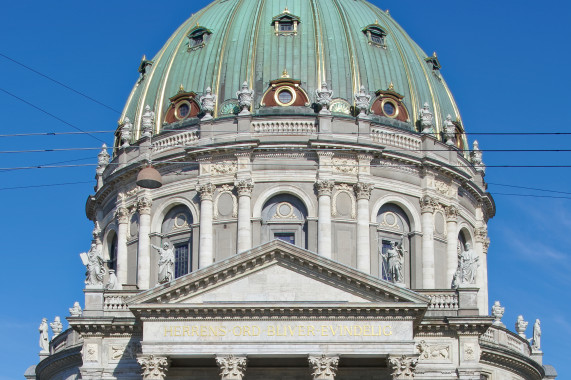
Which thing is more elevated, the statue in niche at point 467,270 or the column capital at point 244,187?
the column capital at point 244,187

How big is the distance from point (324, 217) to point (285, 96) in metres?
7.13

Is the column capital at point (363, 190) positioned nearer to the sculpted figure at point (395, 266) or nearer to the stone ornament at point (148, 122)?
the sculpted figure at point (395, 266)

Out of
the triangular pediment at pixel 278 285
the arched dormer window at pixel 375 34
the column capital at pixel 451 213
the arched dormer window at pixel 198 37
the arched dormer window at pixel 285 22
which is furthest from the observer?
the arched dormer window at pixel 198 37

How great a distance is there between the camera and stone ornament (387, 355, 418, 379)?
5156cm

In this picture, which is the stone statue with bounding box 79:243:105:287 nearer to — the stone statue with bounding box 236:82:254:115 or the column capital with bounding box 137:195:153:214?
the column capital with bounding box 137:195:153:214

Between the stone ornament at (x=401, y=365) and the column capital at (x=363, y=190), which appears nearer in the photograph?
the stone ornament at (x=401, y=365)

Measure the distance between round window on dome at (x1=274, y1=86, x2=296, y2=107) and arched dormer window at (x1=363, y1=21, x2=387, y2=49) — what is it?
6.04 metres

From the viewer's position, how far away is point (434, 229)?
66.1 meters

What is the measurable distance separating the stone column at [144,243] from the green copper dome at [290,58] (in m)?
4.79

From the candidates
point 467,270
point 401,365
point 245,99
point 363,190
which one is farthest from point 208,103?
point 401,365

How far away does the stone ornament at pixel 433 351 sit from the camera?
55062mm

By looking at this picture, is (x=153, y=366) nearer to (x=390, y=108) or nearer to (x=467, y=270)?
(x=467, y=270)

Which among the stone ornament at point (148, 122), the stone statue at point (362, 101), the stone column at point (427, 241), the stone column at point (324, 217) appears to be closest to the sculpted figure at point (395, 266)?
Result: the stone column at point (324, 217)

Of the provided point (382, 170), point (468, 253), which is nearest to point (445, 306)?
point (468, 253)
